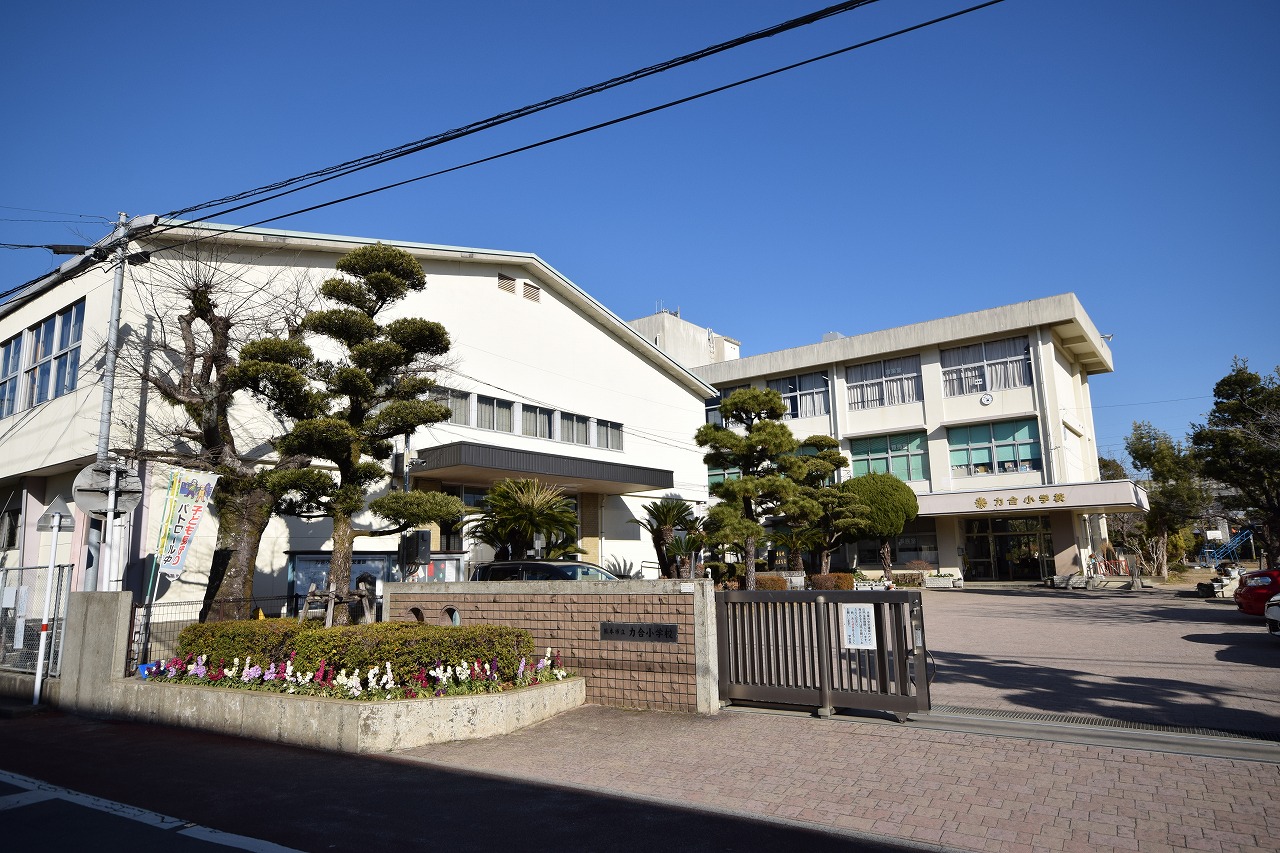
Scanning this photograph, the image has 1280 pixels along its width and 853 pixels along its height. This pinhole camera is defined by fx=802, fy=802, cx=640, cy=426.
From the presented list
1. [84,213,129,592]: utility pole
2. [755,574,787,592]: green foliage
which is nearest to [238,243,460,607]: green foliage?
[84,213,129,592]: utility pole

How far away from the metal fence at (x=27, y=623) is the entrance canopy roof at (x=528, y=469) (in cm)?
720

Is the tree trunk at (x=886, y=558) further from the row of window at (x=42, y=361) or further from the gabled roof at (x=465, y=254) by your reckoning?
the row of window at (x=42, y=361)

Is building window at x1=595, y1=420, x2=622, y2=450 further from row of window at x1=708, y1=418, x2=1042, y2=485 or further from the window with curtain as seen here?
row of window at x1=708, y1=418, x2=1042, y2=485

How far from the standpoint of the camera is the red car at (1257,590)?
16078mm

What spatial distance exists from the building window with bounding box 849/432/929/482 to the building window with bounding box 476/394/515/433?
19.4m

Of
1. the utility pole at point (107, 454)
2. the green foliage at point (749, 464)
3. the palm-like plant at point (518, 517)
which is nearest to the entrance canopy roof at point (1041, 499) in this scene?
the green foliage at point (749, 464)

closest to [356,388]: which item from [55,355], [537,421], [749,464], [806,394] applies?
[55,355]

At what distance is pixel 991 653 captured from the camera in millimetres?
13047

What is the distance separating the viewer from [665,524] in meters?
25.0

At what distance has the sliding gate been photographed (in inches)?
316

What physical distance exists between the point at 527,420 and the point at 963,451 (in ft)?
69.6

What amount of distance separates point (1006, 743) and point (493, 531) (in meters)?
12.7

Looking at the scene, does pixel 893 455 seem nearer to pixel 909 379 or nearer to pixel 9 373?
pixel 909 379

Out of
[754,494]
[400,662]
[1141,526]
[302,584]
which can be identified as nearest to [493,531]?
[302,584]
